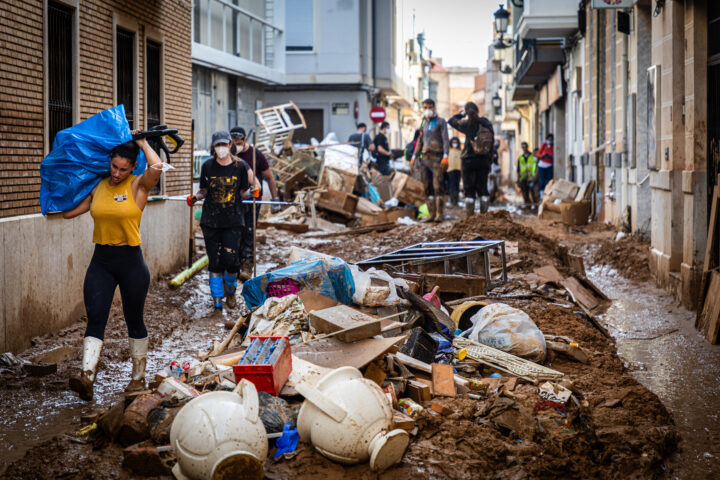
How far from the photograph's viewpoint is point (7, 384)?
249 inches

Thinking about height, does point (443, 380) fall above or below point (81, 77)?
below

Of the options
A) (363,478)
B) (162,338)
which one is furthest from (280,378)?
(162,338)

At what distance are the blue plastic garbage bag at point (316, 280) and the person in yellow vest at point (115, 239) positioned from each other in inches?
57.5

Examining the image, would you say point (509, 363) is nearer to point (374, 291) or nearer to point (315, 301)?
point (374, 291)

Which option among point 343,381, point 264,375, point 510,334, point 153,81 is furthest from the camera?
point 153,81

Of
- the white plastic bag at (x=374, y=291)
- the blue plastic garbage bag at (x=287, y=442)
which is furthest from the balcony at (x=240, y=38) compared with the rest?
the blue plastic garbage bag at (x=287, y=442)

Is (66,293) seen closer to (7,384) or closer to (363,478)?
(7,384)

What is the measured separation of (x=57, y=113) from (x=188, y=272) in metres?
3.16

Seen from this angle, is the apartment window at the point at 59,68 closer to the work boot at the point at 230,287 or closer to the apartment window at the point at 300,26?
the work boot at the point at 230,287

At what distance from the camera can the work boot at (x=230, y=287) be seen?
31.4 feet

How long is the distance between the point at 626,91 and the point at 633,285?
17.9 ft

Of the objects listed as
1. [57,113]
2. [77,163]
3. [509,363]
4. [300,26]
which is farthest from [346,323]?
[300,26]

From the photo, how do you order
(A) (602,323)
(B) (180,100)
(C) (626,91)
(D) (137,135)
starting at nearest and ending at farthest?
(D) (137,135), (A) (602,323), (B) (180,100), (C) (626,91)

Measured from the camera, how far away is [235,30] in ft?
79.4
